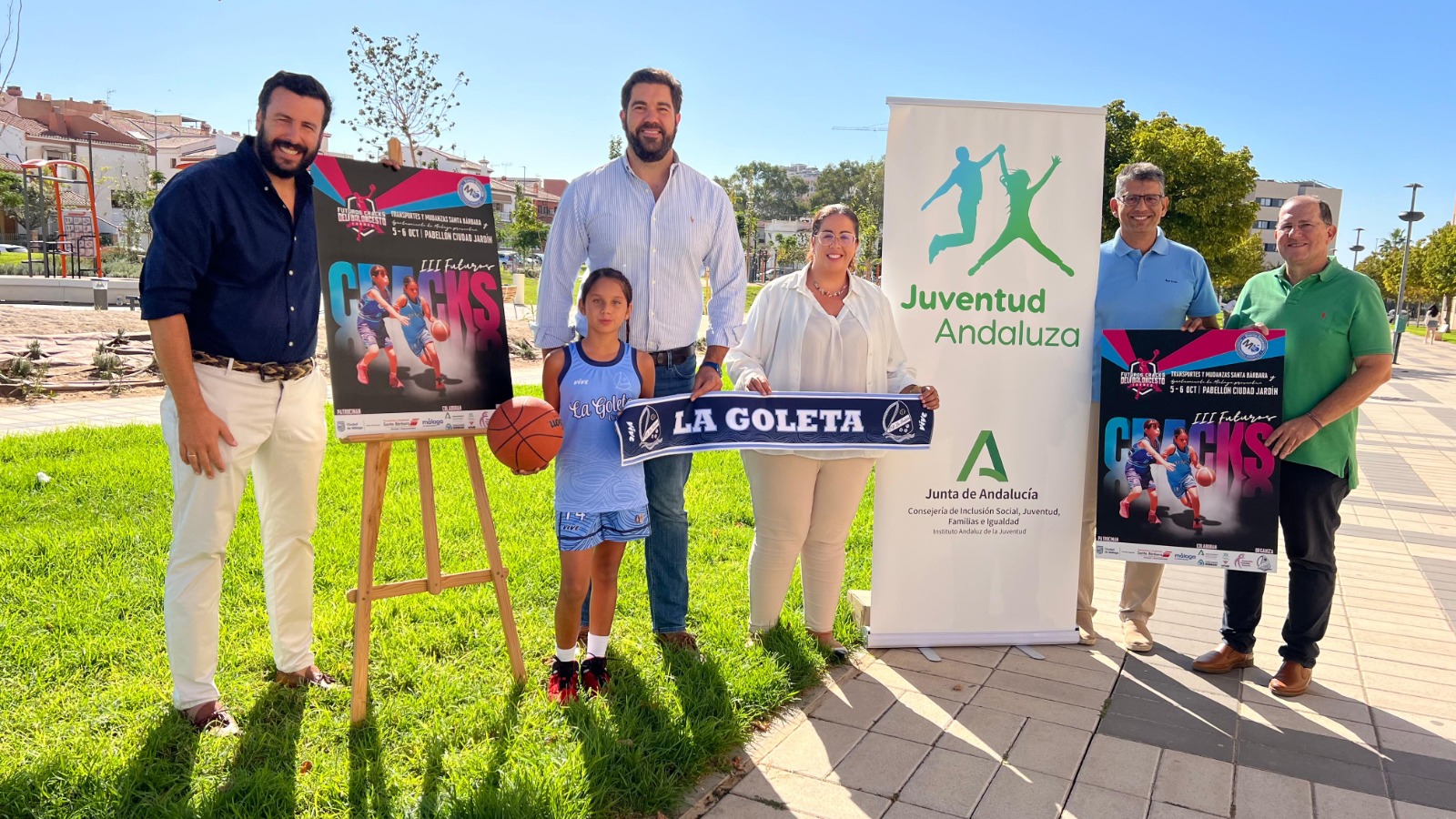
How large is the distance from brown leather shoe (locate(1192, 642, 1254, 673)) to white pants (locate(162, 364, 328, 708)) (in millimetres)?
4087

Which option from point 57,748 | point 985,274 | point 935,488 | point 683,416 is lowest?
point 57,748

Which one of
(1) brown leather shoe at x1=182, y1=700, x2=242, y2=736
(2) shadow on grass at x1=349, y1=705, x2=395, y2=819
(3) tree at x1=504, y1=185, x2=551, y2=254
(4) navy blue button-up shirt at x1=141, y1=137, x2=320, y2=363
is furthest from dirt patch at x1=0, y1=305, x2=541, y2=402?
(3) tree at x1=504, y1=185, x2=551, y2=254

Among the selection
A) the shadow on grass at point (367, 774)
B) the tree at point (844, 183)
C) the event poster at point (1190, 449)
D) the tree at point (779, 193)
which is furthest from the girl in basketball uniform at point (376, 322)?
the tree at point (779, 193)

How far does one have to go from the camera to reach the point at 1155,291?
14.1 ft

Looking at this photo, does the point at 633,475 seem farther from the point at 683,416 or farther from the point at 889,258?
the point at 889,258

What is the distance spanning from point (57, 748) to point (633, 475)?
216cm

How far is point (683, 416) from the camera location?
366cm

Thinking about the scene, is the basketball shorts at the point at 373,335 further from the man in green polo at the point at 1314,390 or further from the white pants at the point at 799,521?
the man in green polo at the point at 1314,390

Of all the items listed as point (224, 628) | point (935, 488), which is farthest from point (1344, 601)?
point (224, 628)

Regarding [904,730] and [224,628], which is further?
[224,628]

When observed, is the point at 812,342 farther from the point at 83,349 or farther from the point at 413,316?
the point at 83,349

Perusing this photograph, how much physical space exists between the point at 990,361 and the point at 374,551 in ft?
9.64

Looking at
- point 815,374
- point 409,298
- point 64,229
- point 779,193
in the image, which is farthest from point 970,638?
point 779,193

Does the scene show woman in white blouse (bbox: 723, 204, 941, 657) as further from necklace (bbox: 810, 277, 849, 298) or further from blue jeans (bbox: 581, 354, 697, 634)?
blue jeans (bbox: 581, 354, 697, 634)
